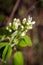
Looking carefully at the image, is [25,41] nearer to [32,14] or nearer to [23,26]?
[23,26]

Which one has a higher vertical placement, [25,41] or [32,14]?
[32,14]

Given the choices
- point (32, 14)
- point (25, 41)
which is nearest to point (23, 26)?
point (25, 41)

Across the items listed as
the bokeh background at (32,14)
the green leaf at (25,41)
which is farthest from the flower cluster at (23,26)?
the bokeh background at (32,14)

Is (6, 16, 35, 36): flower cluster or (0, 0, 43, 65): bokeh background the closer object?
(6, 16, 35, 36): flower cluster

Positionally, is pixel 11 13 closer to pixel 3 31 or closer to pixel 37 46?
pixel 37 46

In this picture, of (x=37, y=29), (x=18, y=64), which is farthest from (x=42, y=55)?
(x=18, y=64)

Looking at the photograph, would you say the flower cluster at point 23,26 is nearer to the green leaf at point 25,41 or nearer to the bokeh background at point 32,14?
the green leaf at point 25,41

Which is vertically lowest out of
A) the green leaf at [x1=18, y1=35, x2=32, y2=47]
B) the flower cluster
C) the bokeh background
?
the green leaf at [x1=18, y1=35, x2=32, y2=47]

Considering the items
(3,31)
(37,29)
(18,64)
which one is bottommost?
(18,64)

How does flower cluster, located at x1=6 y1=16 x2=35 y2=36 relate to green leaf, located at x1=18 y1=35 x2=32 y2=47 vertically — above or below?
above

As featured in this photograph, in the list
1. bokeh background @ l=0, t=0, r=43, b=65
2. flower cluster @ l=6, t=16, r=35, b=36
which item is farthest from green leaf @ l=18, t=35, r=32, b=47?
bokeh background @ l=0, t=0, r=43, b=65

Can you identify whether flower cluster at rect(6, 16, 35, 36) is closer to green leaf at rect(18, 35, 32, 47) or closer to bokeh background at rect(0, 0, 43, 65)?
green leaf at rect(18, 35, 32, 47)
